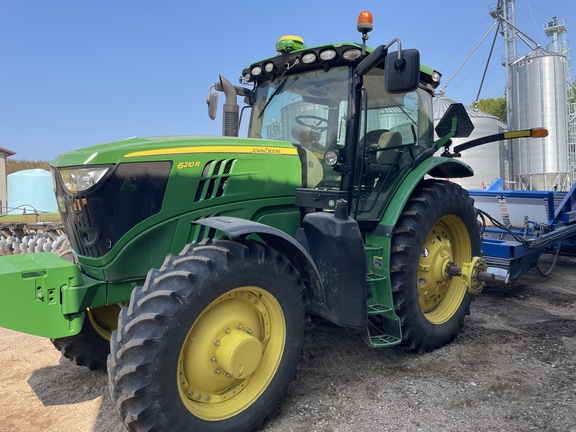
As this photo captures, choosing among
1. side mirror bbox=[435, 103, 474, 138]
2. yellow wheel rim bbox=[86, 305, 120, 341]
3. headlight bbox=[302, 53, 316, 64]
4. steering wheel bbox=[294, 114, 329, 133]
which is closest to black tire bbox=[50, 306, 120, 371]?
yellow wheel rim bbox=[86, 305, 120, 341]

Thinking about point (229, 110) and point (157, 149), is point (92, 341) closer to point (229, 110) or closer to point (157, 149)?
point (157, 149)

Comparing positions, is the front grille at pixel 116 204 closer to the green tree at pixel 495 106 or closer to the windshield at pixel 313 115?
the windshield at pixel 313 115

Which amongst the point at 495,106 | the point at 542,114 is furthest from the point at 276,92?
the point at 495,106

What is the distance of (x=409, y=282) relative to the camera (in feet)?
11.6

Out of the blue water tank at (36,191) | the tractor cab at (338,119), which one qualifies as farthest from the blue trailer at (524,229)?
the blue water tank at (36,191)

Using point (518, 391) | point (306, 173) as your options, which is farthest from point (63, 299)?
point (518, 391)

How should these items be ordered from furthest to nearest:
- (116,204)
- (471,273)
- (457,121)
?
1. (457,121)
2. (471,273)
3. (116,204)

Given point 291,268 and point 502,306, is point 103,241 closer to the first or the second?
point 291,268

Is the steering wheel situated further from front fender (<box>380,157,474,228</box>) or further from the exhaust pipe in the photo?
front fender (<box>380,157,474,228</box>)

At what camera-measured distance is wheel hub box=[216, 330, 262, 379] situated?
2.53m

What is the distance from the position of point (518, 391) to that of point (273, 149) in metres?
2.38

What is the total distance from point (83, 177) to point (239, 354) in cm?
133

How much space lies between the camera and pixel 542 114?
22.9 m

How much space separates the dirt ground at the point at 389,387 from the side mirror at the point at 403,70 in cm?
204
